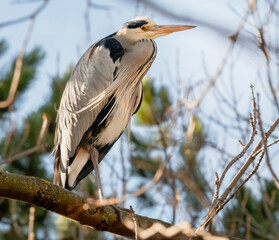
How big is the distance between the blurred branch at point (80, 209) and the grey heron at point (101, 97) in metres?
0.81

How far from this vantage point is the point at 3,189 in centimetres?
203

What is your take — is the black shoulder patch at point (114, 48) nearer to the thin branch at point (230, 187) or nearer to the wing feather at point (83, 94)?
the wing feather at point (83, 94)

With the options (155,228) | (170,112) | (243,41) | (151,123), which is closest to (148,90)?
(151,123)

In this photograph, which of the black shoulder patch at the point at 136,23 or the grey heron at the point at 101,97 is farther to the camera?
the black shoulder patch at the point at 136,23

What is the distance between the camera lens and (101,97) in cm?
317

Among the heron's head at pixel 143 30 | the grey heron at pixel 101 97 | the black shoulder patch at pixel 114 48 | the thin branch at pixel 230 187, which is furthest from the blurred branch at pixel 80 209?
the heron's head at pixel 143 30

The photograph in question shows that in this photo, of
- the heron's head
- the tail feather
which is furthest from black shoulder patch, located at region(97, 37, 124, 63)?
the tail feather

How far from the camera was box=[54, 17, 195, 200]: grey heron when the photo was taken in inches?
128

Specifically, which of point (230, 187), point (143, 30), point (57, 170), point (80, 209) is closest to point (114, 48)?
point (143, 30)

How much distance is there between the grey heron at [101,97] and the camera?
325 centimetres

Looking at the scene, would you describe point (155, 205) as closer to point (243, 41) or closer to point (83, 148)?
point (83, 148)

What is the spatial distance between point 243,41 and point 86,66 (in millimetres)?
2492

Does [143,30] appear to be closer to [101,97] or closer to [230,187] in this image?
[101,97]

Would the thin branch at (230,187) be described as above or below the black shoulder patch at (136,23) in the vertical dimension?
below
